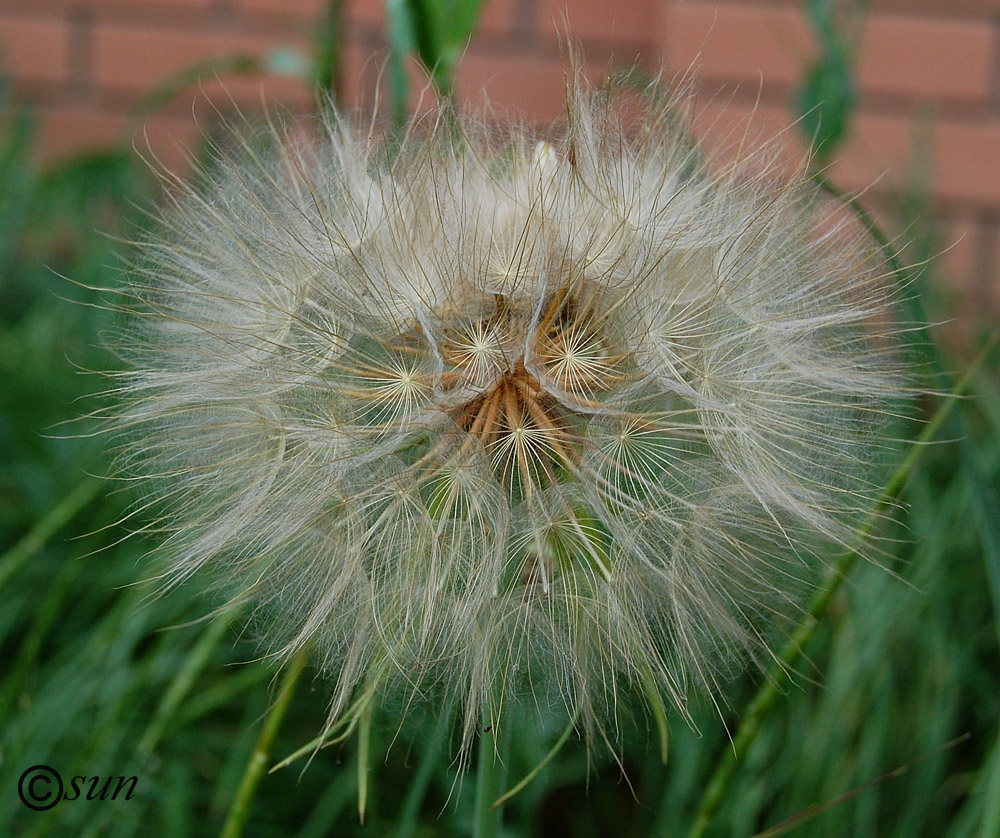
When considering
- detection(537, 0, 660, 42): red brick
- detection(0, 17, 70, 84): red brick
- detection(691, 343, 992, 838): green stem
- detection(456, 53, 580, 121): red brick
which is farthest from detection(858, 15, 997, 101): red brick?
detection(0, 17, 70, 84): red brick

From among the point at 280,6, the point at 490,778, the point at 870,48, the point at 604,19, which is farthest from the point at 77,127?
the point at 490,778

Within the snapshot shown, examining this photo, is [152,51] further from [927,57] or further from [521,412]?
[521,412]

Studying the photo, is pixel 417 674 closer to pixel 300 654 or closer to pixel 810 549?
pixel 300 654

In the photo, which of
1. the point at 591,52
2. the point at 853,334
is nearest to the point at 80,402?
the point at 853,334

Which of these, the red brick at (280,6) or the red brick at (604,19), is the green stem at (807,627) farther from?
the red brick at (280,6)

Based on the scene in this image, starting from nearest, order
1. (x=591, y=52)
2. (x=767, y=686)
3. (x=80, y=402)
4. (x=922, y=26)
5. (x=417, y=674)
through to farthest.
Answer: (x=417, y=674) → (x=767, y=686) → (x=80, y=402) → (x=922, y=26) → (x=591, y=52)

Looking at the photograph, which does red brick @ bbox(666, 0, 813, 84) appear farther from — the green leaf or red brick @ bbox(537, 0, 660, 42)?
the green leaf
